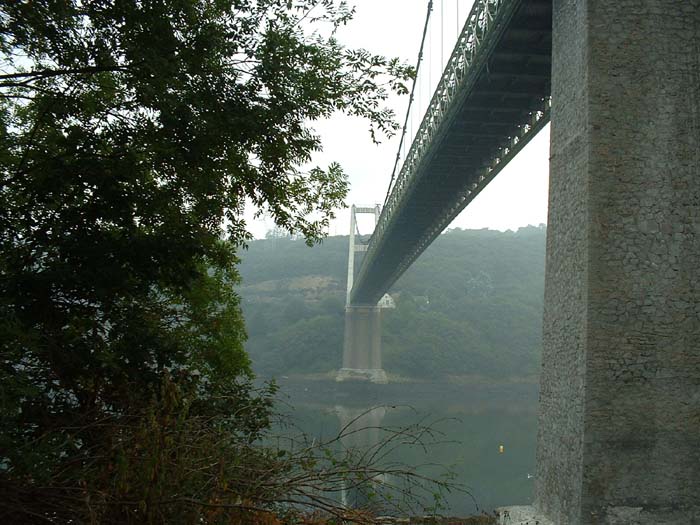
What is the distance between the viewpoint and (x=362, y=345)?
149 feet

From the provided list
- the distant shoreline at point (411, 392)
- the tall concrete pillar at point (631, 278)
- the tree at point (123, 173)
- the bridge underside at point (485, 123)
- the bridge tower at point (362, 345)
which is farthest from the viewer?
the bridge tower at point (362, 345)

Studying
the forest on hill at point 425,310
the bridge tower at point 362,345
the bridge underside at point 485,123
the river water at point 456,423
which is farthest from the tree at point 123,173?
the forest on hill at point 425,310

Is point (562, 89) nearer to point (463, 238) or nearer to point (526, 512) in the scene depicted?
point (526, 512)

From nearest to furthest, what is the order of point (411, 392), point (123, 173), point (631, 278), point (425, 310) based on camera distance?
point (123, 173) < point (631, 278) < point (411, 392) < point (425, 310)

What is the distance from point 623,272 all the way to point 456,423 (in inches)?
1096

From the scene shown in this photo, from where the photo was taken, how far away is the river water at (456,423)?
17828 millimetres

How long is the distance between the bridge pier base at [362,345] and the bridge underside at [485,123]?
1908 centimetres

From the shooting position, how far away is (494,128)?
1459 cm

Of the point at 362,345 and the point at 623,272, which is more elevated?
the point at 623,272

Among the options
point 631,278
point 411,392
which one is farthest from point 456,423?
point 631,278

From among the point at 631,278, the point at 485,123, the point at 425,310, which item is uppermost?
the point at 485,123

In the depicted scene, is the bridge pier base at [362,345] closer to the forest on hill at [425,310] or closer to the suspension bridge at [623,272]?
the forest on hill at [425,310]

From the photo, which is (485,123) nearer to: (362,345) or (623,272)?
(623,272)

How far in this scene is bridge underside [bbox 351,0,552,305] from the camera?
31.9 ft
